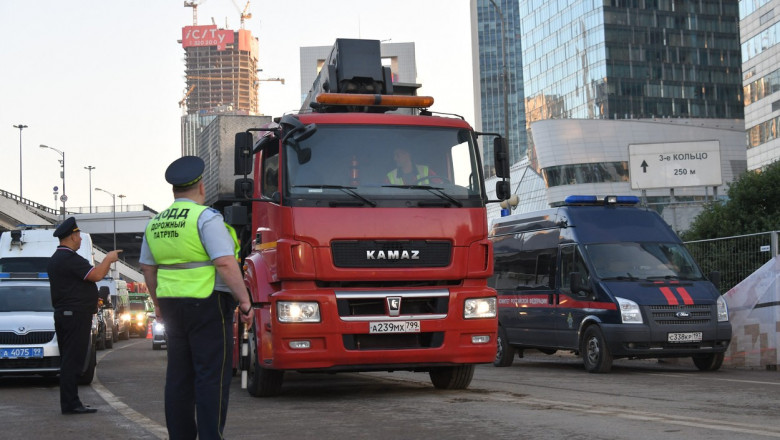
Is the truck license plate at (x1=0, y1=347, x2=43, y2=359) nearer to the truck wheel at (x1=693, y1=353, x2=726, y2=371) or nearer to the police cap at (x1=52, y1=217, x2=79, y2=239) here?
the police cap at (x1=52, y1=217, x2=79, y2=239)

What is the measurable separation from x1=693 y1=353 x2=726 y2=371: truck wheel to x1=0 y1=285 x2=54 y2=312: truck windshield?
9.51 metres

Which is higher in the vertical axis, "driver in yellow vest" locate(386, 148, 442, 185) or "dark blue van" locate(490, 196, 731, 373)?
"driver in yellow vest" locate(386, 148, 442, 185)

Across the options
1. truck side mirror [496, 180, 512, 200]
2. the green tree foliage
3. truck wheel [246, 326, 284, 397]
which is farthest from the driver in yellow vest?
the green tree foliage

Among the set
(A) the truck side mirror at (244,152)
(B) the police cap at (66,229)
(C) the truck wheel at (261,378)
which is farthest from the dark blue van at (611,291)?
(B) the police cap at (66,229)

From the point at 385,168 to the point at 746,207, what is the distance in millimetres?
46165

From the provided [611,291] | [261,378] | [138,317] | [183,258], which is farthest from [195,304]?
[138,317]

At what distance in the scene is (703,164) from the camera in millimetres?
69438

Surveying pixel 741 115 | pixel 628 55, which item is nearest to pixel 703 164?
pixel 628 55

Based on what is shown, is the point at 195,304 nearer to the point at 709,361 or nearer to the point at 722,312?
the point at 722,312

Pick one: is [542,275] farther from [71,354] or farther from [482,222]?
[71,354]

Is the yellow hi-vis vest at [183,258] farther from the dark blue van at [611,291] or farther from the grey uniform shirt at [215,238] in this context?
the dark blue van at [611,291]

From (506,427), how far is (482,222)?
3555 mm

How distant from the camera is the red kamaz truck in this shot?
34.5 feet

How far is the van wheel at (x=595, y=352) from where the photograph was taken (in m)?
15.5
